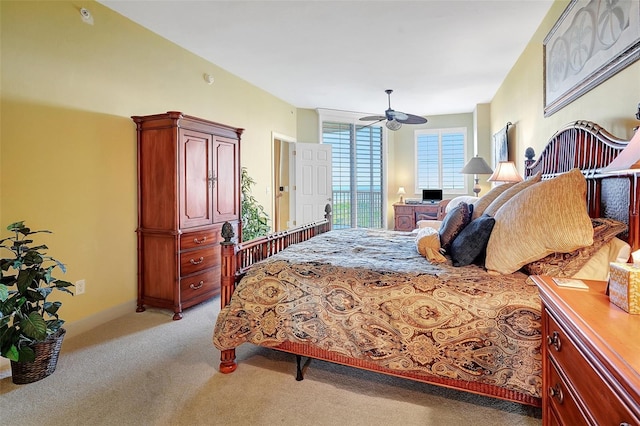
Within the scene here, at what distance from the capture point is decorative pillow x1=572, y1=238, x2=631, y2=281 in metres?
1.60

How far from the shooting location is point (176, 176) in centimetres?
309

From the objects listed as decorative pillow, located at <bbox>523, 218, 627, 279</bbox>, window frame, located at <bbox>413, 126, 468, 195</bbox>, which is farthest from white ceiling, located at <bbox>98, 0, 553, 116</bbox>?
decorative pillow, located at <bbox>523, 218, 627, 279</bbox>

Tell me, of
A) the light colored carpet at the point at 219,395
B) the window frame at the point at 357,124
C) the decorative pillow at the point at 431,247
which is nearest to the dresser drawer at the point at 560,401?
the light colored carpet at the point at 219,395

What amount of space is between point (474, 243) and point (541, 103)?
2089mm

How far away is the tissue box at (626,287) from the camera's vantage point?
40.6 inches

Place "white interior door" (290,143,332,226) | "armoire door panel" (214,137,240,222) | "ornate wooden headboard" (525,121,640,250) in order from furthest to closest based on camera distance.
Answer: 1. "white interior door" (290,143,332,226)
2. "armoire door panel" (214,137,240,222)
3. "ornate wooden headboard" (525,121,640,250)

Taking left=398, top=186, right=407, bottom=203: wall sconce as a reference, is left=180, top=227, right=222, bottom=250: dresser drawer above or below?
below

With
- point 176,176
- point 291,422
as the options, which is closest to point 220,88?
point 176,176

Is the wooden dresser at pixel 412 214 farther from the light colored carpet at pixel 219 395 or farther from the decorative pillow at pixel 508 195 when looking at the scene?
the light colored carpet at pixel 219 395

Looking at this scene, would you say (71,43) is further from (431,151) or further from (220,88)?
(431,151)

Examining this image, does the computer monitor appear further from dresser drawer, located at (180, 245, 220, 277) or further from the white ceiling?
dresser drawer, located at (180, 245, 220, 277)

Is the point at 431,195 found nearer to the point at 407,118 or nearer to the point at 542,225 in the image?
the point at 407,118

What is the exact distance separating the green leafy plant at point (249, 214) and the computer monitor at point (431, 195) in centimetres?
309

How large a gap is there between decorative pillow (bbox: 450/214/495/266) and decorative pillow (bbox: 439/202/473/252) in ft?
0.60
